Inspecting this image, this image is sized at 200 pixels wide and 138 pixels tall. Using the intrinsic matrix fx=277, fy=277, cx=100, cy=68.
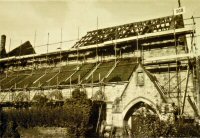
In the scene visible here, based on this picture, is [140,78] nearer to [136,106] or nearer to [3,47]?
[136,106]

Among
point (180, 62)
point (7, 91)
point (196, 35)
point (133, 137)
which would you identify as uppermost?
point (196, 35)

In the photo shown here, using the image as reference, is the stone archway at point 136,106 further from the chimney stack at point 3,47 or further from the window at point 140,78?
the chimney stack at point 3,47

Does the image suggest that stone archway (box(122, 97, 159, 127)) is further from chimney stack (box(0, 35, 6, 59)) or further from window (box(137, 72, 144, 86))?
chimney stack (box(0, 35, 6, 59))

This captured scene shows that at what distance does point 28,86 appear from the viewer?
90.9 ft

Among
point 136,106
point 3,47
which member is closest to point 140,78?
point 136,106

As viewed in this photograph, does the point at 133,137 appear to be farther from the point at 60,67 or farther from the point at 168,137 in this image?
the point at 60,67

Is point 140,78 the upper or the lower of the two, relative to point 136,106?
upper

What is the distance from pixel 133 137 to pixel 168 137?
2518 millimetres

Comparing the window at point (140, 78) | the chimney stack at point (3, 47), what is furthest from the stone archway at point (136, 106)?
the chimney stack at point (3, 47)

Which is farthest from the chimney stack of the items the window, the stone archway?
the window

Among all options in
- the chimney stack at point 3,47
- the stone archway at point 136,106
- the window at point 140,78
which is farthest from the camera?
the chimney stack at point 3,47

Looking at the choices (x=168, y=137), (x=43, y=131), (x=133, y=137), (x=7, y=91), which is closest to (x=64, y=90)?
(x=43, y=131)

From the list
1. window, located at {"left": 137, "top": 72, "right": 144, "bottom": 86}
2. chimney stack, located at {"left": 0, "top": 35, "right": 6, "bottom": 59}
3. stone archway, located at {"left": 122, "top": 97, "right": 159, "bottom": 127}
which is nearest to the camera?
stone archway, located at {"left": 122, "top": 97, "right": 159, "bottom": 127}

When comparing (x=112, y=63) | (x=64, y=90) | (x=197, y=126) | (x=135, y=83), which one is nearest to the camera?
(x=197, y=126)
